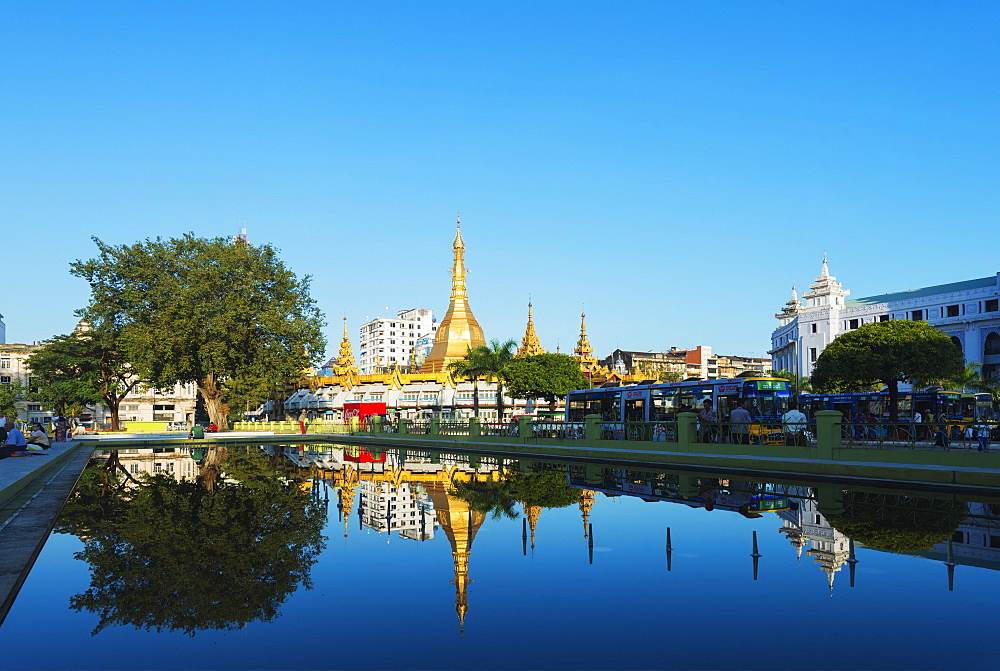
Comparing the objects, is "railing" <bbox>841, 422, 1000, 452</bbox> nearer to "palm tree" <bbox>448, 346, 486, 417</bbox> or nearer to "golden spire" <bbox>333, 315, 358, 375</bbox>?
"palm tree" <bbox>448, 346, 486, 417</bbox>

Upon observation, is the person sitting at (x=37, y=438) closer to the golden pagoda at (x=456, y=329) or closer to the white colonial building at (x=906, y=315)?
the golden pagoda at (x=456, y=329)

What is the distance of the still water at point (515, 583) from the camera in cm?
827

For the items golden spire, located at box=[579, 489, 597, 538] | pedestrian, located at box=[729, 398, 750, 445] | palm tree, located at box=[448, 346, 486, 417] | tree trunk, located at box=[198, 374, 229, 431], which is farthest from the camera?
palm tree, located at box=[448, 346, 486, 417]

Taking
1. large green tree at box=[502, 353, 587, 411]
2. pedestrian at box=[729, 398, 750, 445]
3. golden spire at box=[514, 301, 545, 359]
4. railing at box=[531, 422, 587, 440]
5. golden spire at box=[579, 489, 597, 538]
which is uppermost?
golden spire at box=[514, 301, 545, 359]

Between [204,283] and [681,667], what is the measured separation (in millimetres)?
60241

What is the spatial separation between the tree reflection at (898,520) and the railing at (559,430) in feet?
66.1

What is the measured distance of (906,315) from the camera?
308 feet

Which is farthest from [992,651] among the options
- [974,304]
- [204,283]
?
[974,304]

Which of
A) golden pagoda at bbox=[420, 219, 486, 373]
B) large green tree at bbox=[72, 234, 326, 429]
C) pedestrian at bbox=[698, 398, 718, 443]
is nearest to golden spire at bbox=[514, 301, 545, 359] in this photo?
golden pagoda at bbox=[420, 219, 486, 373]

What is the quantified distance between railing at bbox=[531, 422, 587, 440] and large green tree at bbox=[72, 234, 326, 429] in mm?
28589

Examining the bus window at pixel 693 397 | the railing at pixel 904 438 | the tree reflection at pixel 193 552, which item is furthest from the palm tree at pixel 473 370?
the tree reflection at pixel 193 552

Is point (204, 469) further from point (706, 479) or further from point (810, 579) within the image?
point (810, 579)

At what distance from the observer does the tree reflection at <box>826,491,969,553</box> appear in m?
14.0

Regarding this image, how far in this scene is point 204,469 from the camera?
104 feet
